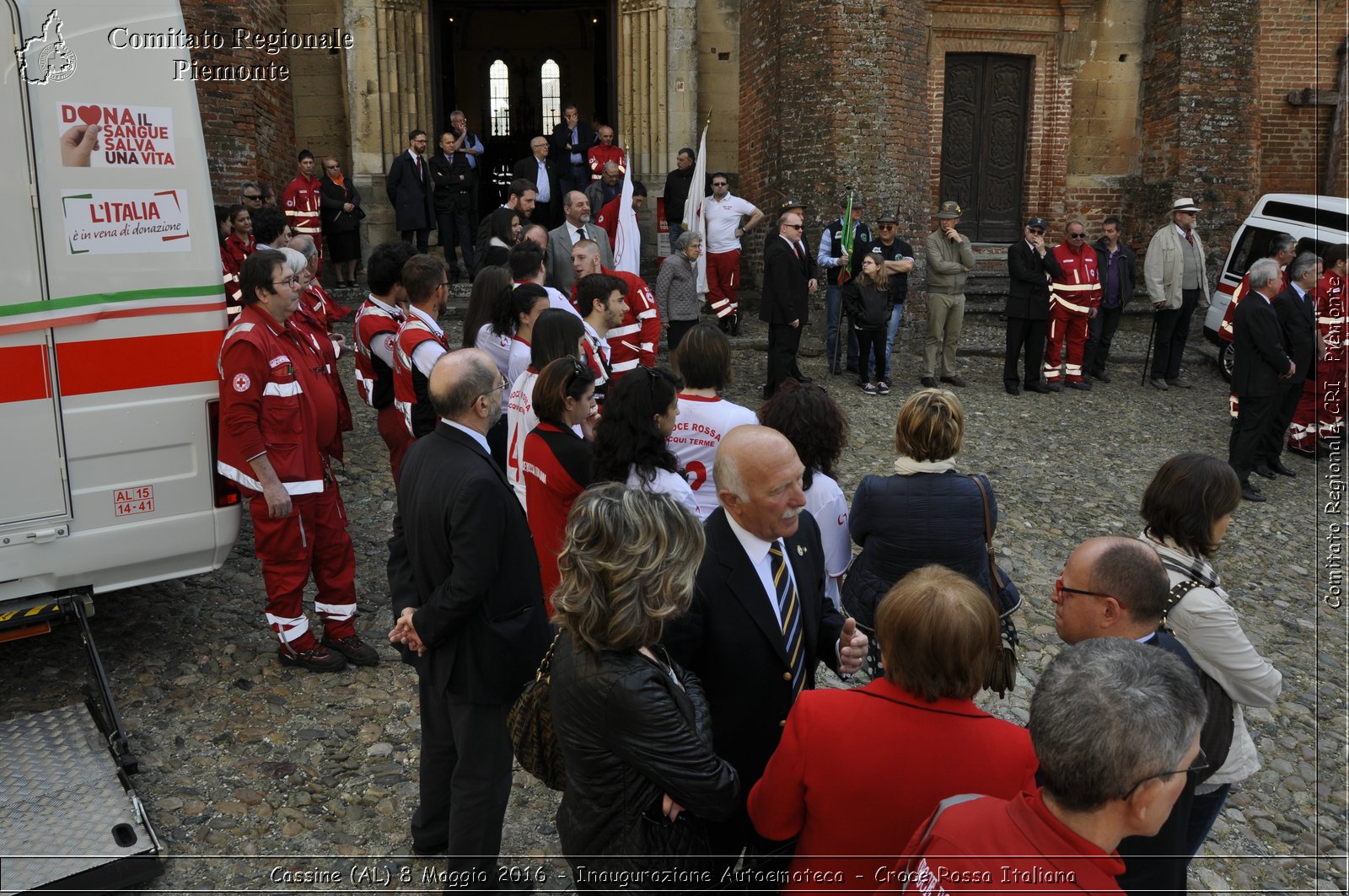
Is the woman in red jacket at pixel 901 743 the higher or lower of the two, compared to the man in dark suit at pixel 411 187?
lower

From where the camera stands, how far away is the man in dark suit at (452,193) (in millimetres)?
12578

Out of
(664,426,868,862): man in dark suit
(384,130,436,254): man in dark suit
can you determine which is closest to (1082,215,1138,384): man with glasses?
(384,130,436,254): man in dark suit

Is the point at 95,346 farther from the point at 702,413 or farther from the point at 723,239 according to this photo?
the point at 723,239

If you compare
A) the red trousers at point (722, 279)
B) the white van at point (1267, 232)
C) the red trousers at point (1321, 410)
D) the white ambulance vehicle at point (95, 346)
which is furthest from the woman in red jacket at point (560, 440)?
the white van at point (1267, 232)

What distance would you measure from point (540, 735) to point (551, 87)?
2753 cm

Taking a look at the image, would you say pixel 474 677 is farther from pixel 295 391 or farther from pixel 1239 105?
pixel 1239 105

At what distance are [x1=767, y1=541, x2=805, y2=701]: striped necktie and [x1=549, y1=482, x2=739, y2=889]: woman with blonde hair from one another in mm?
421

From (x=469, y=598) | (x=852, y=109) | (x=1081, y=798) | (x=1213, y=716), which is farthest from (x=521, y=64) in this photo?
(x=1081, y=798)

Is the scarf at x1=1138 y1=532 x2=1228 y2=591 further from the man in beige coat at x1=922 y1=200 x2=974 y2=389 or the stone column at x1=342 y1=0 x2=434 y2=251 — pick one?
the stone column at x1=342 y1=0 x2=434 y2=251

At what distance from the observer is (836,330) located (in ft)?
36.8

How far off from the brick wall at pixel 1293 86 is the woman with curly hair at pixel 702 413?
547 inches

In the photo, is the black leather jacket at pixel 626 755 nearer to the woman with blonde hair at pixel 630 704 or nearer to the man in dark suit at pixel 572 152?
the woman with blonde hair at pixel 630 704

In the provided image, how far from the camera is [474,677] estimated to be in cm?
321

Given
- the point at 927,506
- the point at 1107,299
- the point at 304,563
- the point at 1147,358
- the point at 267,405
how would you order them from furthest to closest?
1. the point at 1147,358
2. the point at 1107,299
3. the point at 304,563
4. the point at 267,405
5. the point at 927,506
